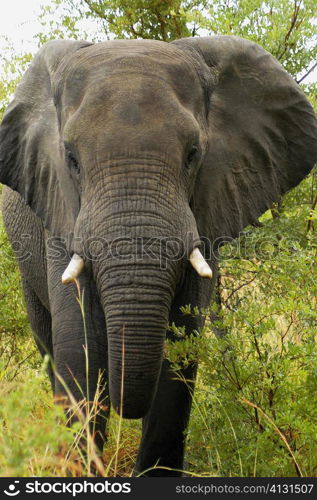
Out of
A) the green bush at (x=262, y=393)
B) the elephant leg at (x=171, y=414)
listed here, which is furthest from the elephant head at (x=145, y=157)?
the green bush at (x=262, y=393)

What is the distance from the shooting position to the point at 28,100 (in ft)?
18.8

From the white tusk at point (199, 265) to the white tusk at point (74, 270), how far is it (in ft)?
1.81

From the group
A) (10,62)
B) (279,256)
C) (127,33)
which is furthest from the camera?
(10,62)

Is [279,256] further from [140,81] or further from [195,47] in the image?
[140,81]

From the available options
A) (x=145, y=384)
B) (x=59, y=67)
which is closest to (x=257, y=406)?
(x=145, y=384)

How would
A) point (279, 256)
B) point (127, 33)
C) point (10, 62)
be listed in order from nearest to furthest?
point (279, 256) → point (127, 33) → point (10, 62)

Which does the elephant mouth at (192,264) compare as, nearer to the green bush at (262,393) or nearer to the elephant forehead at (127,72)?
the green bush at (262,393)

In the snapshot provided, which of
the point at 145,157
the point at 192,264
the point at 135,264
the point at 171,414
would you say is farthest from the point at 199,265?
the point at 171,414

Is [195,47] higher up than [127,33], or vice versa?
[195,47]

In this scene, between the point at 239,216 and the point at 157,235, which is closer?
the point at 157,235

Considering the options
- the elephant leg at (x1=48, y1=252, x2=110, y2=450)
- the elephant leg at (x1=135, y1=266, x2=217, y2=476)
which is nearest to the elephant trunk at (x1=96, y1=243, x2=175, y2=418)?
the elephant leg at (x1=48, y1=252, x2=110, y2=450)

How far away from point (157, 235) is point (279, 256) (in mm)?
2359

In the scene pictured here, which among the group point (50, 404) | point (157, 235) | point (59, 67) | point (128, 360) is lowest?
point (50, 404)

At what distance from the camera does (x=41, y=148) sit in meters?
5.57
